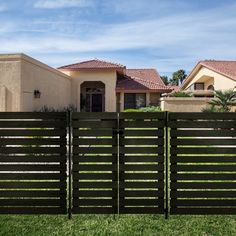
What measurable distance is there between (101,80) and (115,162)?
2466 centimetres

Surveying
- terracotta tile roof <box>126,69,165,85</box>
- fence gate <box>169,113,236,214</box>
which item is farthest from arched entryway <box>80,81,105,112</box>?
fence gate <box>169,113,236,214</box>

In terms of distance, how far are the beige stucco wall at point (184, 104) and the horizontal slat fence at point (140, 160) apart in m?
16.9

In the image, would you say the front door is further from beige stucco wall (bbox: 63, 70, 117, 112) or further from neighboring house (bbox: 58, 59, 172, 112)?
beige stucco wall (bbox: 63, 70, 117, 112)

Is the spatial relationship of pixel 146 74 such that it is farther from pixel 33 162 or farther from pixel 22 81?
pixel 33 162

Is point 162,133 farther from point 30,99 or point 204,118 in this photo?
point 30,99

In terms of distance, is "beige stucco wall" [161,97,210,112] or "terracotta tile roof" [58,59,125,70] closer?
"beige stucco wall" [161,97,210,112]

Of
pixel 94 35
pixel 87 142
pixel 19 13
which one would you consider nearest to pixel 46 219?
pixel 87 142

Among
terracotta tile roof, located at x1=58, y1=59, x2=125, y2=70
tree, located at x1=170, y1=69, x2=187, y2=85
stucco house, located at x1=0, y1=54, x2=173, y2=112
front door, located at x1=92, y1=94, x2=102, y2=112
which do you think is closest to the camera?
stucco house, located at x1=0, y1=54, x2=173, y2=112

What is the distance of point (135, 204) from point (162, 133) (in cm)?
117

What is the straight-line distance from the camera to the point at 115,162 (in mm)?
5297

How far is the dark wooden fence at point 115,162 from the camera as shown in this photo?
206 inches

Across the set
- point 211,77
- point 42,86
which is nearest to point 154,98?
point 211,77

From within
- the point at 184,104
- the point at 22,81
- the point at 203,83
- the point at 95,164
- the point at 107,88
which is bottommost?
the point at 95,164

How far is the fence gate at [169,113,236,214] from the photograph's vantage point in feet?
17.1
